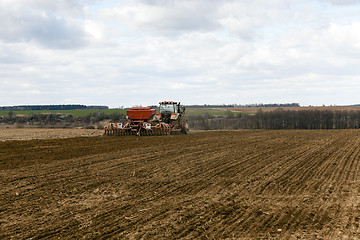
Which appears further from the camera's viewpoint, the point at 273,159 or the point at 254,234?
the point at 273,159

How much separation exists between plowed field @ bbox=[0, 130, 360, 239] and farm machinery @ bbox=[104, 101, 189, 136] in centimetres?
1288

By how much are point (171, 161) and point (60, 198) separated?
18.8ft

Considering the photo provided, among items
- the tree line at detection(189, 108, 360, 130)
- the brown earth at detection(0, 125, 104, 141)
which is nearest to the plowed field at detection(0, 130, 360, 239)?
the brown earth at detection(0, 125, 104, 141)

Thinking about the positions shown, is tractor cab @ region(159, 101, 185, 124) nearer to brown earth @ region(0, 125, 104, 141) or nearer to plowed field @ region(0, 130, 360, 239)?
brown earth @ region(0, 125, 104, 141)

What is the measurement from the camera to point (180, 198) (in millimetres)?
7699

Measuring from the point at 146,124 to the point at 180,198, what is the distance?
60.5 feet

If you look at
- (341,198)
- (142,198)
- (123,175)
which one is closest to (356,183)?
(341,198)

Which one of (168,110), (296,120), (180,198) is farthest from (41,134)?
(296,120)

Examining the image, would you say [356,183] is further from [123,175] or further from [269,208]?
[123,175]

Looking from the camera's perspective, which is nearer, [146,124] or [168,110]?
[146,124]

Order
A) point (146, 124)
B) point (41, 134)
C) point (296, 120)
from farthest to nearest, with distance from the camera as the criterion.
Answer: point (296, 120)
point (41, 134)
point (146, 124)

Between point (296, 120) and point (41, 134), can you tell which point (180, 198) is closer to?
A: point (41, 134)

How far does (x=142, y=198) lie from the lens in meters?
7.76

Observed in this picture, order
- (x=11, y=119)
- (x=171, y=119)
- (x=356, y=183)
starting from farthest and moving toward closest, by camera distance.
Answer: (x=11, y=119) < (x=171, y=119) < (x=356, y=183)
